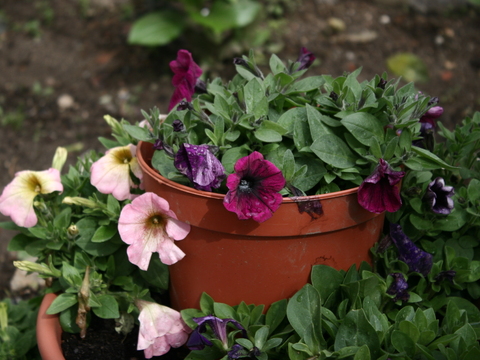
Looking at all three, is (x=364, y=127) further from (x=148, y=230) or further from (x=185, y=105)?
(x=148, y=230)

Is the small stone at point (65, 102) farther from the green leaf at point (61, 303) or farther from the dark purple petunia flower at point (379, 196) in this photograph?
the dark purple petunia flower at point (379, 196)

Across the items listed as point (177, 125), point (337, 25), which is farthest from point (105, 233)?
point (337, 25)

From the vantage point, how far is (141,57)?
4.08m

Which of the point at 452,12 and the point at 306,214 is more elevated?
the point at 306,214

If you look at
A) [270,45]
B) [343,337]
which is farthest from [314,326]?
[270,45]

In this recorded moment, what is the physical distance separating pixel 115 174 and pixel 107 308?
15.5 inches

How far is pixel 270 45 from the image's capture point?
3969mm

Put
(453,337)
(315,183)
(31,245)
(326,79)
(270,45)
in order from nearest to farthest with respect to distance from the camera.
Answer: (453,337) → (315,183) → (326,79) → (31,245) → (270,45)

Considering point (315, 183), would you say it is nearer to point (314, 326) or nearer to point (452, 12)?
point (314, 326)

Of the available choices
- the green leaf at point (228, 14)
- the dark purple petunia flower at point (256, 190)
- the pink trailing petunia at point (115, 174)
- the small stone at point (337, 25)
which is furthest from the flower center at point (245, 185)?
the small stone at point (337, 25)

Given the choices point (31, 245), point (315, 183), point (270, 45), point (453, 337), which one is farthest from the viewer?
point (270, 45)

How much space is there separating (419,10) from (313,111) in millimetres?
3337

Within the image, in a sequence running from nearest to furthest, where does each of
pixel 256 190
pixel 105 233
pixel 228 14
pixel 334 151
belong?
pixel 256 190, pixel 334 151, pixel 105 233, pixel 228 14

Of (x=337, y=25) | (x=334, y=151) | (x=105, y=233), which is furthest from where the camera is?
(x=337, y=25)
